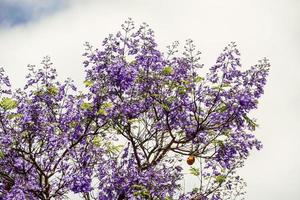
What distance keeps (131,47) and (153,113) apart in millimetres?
2448

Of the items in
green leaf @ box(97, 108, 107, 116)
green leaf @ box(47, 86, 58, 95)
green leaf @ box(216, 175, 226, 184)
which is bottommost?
green leaf @ box(216, 175, 226, 184)

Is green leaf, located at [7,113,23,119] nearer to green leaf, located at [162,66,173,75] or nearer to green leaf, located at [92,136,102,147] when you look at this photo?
green leaf, located at [92,136,102,147]

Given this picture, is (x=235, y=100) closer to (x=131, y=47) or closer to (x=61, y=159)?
(x=131, y=47)

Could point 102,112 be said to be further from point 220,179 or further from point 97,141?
point 220,179

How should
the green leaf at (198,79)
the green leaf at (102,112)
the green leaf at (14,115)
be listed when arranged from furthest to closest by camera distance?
the green leaf at (198,79), the green leaf at (102,112), the green leaf at (14,115)

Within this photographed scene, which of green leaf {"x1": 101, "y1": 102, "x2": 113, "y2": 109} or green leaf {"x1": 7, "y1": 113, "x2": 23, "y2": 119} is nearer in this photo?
green leaf {"x1": 7, "y1": 113, "x2": 23, "y2": 119}

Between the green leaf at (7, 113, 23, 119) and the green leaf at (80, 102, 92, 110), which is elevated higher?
the green leaf at (80, 102, 92, 110)

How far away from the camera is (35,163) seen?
1767cm

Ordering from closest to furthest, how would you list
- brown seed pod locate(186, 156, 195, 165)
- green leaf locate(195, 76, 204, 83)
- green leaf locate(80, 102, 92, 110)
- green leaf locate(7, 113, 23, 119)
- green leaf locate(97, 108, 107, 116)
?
green leaf locate(7, 113, 23, 119) < green leaf locate(97, 108, 107, 116) < green leaf locate(80, 102, 92, 110) < green leaf locate(195, 76, 204, 83) < brown seed pod locate(186, 156, 195, 165)

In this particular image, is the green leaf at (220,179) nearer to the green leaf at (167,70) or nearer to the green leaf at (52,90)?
the green leaf at (167,70)

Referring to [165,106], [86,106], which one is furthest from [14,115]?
[165,106]

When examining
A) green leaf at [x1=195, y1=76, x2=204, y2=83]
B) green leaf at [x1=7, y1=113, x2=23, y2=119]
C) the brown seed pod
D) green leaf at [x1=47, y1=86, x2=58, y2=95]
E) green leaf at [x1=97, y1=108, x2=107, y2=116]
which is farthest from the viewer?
the brown seed pod

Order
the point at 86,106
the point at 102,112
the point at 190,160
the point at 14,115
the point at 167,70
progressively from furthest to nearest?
1. the point at 190,160
2. the point at 167,70
3. the point at 86,106
4. the point at 102,112
5. the point at 14,115

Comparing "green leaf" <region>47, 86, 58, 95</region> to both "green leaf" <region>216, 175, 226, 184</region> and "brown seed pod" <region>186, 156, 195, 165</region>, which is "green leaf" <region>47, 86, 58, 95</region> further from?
"green leaf" <region>216, 175, 226, 184</region>
